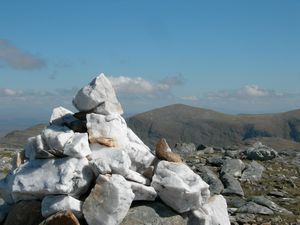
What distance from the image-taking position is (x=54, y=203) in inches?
546

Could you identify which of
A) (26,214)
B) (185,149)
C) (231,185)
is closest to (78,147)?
(26,214)

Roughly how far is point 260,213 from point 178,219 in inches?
344

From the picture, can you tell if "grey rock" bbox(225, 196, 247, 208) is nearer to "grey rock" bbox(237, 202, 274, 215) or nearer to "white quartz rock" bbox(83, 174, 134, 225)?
"grey rock" bbox(237, 202, 274, 215)

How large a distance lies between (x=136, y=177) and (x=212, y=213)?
2763mm

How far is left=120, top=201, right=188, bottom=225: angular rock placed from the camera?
14.0 m

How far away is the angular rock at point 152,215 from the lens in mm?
13969

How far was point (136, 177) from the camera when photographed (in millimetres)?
14680

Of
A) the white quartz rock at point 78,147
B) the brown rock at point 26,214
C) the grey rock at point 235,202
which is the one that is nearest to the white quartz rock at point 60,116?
the white quartz rock at point 78,147

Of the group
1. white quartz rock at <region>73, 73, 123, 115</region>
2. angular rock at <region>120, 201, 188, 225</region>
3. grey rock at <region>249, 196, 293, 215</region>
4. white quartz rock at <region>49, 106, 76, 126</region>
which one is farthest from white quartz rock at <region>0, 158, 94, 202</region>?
grey rock at <region>249, 196, 293, 215</region>

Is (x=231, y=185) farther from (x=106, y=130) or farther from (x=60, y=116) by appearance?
(x=60, y=116)

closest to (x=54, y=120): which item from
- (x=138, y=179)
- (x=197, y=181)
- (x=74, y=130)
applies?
(x=74, y=130)

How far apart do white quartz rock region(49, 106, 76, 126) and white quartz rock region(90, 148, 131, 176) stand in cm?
246

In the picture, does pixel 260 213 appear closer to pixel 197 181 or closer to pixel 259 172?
pixel 197 181

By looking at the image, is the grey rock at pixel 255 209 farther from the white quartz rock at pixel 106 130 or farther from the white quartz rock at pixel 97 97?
the white quartz rock at pixel 97 97
